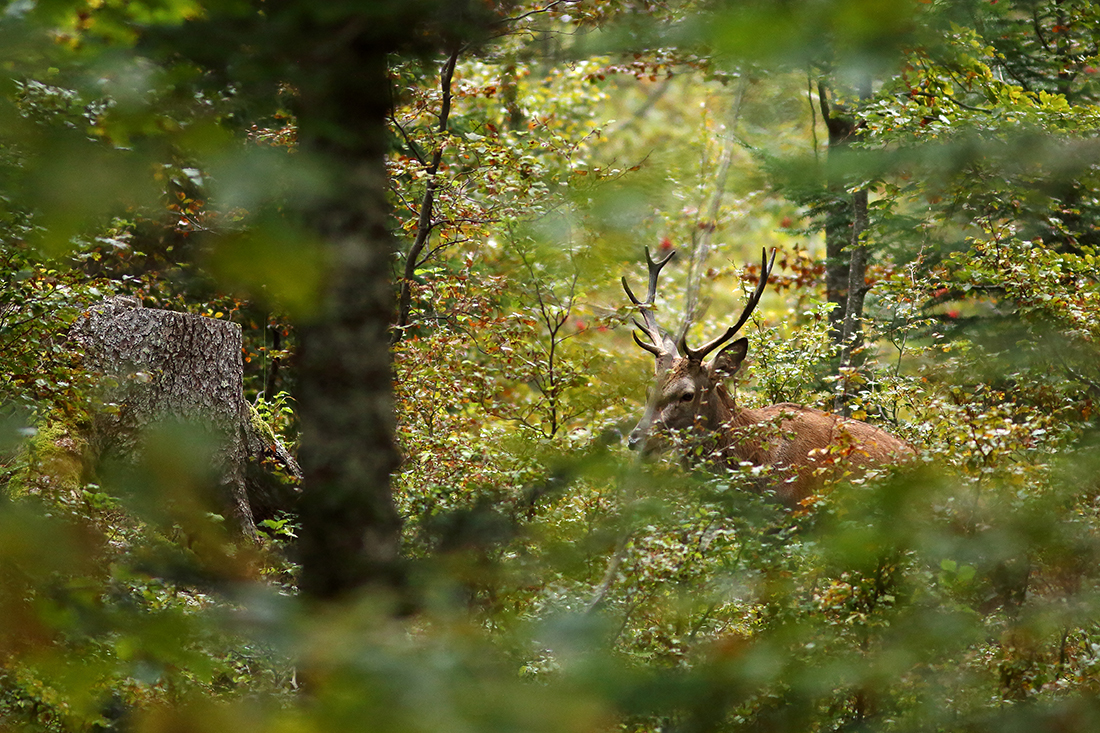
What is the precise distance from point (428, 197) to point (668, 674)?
637cm

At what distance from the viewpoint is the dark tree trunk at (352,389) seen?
7.87ft

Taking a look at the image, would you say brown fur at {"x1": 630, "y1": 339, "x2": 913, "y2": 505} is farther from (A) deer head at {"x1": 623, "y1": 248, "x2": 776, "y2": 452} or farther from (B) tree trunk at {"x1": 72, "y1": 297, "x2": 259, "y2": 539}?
(B) tree trunk at {"x1": 72, "y1": 297, "x2": 259, "y2": 539}

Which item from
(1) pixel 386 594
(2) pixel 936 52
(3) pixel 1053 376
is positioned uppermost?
(3) pixel 1053 376

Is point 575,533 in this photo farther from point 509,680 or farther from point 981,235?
point 981,235

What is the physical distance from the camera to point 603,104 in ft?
59.1

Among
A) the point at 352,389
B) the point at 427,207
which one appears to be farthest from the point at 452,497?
the point at 352,389

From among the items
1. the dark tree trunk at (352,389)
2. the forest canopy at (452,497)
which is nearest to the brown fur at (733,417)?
the forest canopy at (452,497)

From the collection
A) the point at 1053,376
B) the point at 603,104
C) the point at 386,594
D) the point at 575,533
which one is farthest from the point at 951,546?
the point at 603,104

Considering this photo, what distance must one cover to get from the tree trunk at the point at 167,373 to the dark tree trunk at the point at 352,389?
5161mm

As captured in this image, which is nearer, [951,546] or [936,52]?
[936,52]

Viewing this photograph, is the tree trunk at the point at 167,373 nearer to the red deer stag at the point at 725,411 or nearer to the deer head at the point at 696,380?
the red deer stag at the point at 725,411

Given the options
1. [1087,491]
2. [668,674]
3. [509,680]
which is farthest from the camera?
[1087,491]

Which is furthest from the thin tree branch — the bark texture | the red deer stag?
the red deer stag

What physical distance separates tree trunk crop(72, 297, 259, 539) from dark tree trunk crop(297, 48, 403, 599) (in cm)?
516
